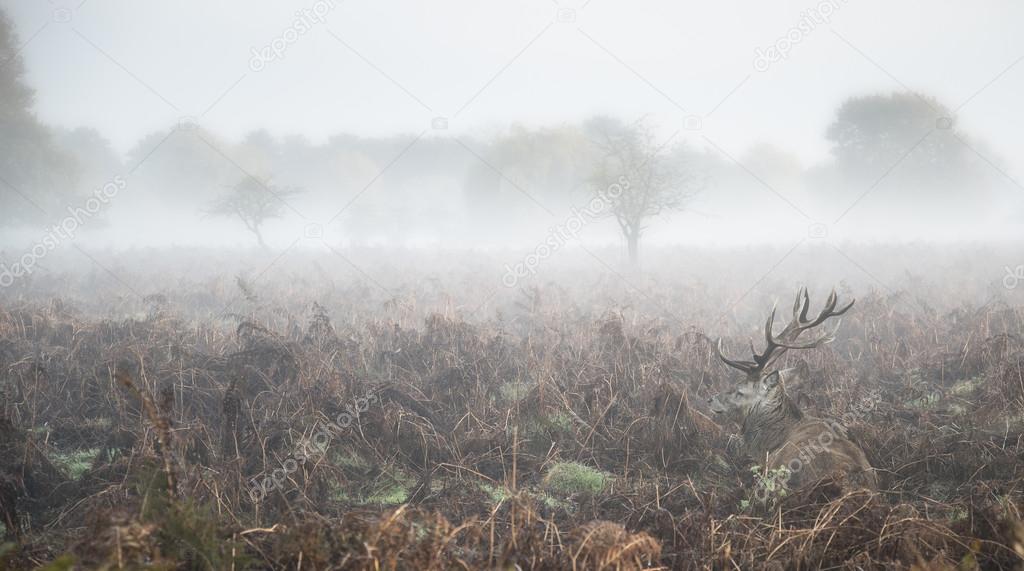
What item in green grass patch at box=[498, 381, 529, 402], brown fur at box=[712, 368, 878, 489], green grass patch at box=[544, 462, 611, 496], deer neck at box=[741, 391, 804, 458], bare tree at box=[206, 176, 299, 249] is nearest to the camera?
brown fur at box=[712, 368, 878, 489]

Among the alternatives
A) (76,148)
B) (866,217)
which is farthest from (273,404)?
(76,148)

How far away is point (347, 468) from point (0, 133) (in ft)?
91.3

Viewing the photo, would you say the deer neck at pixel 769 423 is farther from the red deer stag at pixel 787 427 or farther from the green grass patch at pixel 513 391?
the green grass patch at pixel 513 391

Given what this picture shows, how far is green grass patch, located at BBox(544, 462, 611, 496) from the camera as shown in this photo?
4.50 metres

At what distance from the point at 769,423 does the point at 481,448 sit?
2.98m

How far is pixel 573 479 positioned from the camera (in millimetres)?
4680

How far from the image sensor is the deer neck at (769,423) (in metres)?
4.97

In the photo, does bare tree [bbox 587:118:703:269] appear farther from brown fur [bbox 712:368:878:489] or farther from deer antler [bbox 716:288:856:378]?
brown fur [bbox 712:368:878:489]

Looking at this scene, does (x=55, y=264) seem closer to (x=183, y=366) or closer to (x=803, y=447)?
(x=183, y=366)

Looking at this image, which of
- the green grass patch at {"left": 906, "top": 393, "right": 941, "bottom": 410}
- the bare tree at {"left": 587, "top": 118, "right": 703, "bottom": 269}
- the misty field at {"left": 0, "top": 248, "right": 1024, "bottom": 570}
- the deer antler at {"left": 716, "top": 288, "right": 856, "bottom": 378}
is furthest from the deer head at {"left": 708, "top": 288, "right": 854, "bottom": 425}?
the bare tree at {"left": 587, "top": 118, "right": 703, "bottom": 269}

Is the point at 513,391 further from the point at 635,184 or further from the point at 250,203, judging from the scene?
the point at 250,203

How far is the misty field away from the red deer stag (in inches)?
10.2

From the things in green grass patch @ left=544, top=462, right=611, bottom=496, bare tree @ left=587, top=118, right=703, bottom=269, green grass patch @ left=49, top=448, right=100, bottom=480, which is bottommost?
green grass patch @ left=544, top=462, right=611, bottom=496

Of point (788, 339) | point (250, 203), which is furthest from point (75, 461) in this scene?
point (250, 203)
